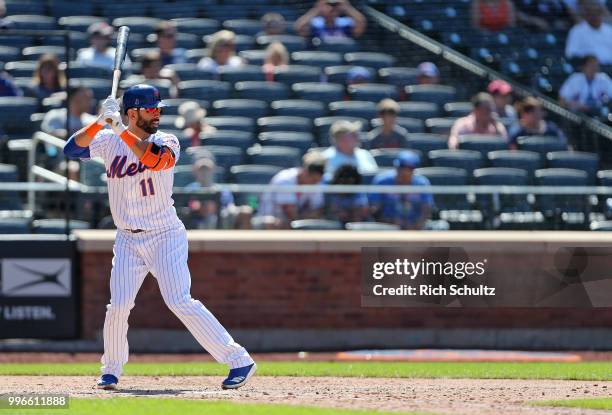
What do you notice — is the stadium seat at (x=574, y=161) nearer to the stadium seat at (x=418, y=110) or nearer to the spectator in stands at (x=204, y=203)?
the stadium seat at (x=418, y=110)

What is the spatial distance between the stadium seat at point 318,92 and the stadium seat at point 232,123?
751mm

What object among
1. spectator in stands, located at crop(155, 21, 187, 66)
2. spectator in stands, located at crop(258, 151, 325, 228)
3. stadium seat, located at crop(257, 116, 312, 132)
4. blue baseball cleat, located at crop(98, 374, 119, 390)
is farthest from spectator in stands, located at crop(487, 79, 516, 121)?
blue baseball cleat, located at crop(98, 374, 119, 390)

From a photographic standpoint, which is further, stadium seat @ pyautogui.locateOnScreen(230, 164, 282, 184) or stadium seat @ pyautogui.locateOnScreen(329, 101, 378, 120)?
stadium seat @ pyautogui.locateOnScreen(329, 101, 378, 120)

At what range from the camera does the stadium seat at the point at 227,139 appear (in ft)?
41.8

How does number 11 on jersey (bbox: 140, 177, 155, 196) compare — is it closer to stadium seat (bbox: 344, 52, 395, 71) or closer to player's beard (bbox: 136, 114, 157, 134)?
player's beard (bbox: 136, 114, 157, 134)

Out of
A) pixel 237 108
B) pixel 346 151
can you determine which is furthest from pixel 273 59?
pixel 346 151

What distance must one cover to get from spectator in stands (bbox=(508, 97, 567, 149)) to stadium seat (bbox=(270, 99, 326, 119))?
1.93 metres

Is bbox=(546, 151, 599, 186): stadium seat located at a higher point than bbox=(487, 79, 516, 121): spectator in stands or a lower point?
lower

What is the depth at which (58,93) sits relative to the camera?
11.9m

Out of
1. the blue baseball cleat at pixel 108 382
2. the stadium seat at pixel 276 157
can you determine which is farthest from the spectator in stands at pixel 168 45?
the blue baseball cleat at pixel 108 382

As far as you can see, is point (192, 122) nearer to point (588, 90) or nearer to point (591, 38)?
point (588, 90)

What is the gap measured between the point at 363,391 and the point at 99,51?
649 cm

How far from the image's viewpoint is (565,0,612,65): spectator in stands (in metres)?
14.4

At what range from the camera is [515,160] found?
42.4 feet
